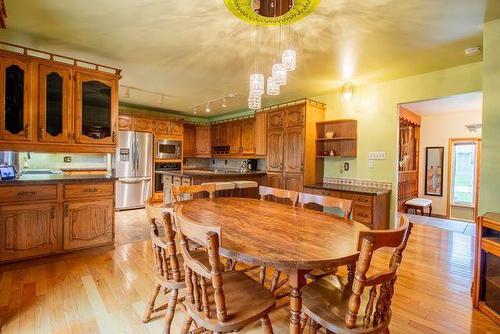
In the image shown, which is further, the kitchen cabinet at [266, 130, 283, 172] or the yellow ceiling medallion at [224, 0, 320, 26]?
the kitchen cabinet at [266, 130, 283, 172]

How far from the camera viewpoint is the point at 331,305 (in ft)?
4.11

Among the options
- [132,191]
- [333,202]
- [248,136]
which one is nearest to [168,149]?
[132,191]

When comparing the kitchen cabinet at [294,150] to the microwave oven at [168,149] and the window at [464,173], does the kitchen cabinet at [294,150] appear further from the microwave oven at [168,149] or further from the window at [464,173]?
the window at [464,173]

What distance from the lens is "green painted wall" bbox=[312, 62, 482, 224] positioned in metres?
3.14

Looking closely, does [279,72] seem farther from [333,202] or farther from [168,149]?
[168,149]

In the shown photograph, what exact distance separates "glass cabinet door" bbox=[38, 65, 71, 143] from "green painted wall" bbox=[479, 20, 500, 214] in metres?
4.31

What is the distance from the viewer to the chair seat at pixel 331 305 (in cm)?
110

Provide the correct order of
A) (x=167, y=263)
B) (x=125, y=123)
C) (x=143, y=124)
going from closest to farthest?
(x=167, y=263) → (x=125, y=123) → (x=143, y=124)

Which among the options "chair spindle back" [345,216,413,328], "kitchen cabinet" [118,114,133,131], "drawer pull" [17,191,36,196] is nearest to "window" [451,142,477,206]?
"chair spindle back" [345,216,413,328]

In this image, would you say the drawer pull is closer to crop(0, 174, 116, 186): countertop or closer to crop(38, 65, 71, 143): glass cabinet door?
crop(0, 174, 116, 186): countertop

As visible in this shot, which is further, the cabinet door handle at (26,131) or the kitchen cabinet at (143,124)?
the kitchen cabinet at (143,124)

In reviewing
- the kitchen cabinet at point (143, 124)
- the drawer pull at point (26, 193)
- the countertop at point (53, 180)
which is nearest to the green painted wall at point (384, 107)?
the countertop at point (53, 180)

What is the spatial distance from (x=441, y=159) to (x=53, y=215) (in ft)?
25.7

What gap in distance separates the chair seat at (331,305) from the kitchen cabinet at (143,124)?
534 centimetres
